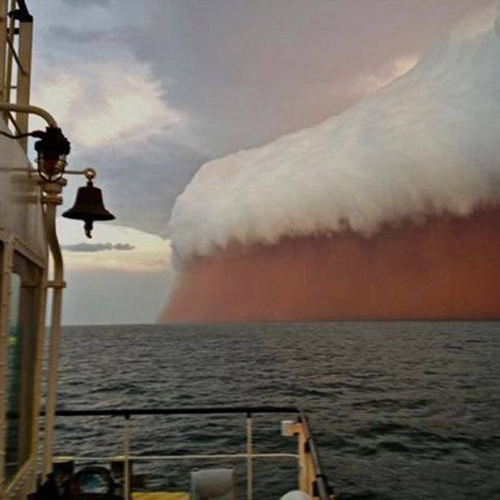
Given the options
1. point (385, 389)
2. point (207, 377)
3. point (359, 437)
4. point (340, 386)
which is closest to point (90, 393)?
point (207, 377)

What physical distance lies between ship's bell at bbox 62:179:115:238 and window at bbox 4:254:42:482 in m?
0.55

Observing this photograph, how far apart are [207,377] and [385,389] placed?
70.6 feet

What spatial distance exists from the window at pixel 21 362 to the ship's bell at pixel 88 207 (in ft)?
1.80

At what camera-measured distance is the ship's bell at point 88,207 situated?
4637 mm

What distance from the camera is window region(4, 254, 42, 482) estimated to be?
4.35 meters

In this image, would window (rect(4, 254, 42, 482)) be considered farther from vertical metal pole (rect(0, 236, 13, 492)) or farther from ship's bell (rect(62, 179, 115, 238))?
ship's bell (rect(62, 179, 115, 238))

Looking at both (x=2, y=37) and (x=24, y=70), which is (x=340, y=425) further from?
(x=2, y=37)

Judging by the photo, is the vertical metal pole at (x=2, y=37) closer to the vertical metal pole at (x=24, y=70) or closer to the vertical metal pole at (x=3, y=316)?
the vertical metal pole at (x=3, y=316)

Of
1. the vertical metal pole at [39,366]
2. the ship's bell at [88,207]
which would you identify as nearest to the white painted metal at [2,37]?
the ship's bell at [88,207]

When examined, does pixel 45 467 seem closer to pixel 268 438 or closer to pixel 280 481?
pixel 280 481

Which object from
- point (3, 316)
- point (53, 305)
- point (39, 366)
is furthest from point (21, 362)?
point (3, 316)

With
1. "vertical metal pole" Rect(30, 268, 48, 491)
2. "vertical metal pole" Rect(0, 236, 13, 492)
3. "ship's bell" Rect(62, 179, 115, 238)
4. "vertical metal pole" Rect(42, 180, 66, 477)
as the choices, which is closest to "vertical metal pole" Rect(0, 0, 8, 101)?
"vertical metal pole" Rect(42, 180, 66, 477)

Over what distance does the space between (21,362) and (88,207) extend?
1.42 m

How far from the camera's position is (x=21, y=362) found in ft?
15.8
